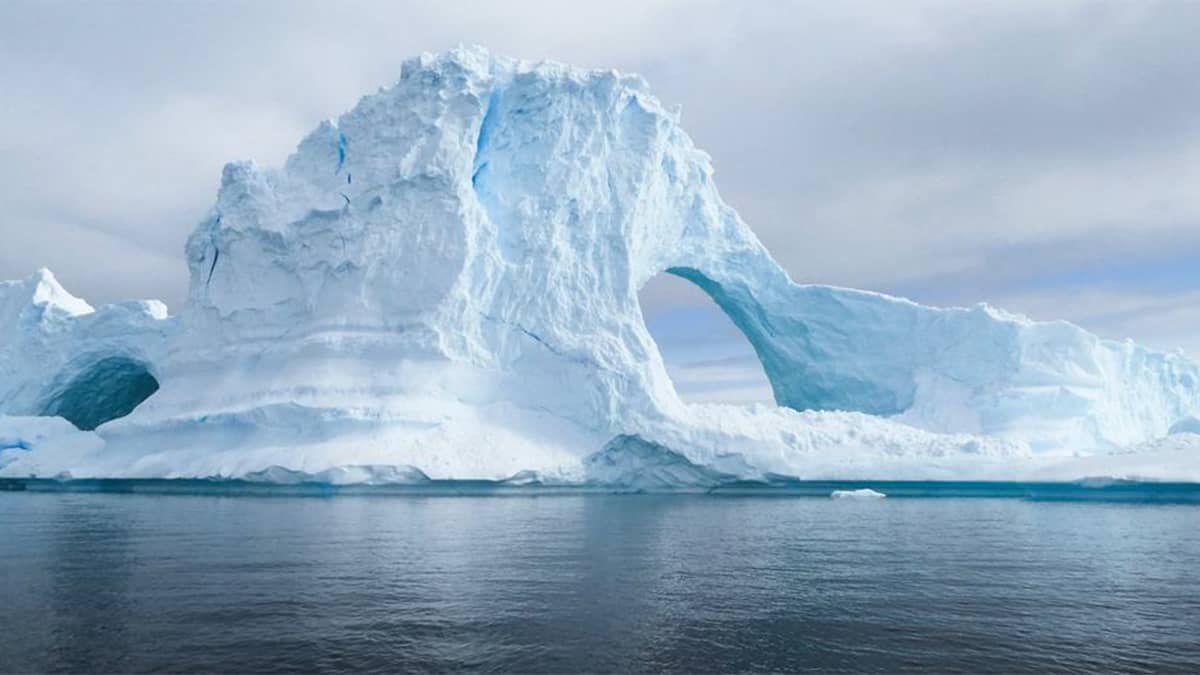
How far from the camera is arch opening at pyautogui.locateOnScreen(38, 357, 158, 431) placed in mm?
26766

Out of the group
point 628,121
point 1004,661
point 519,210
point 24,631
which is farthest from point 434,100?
point 1004,661

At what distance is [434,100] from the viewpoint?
70.2 feet

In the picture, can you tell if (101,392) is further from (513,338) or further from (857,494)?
(857,494)

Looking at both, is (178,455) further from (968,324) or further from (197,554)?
(968,324)

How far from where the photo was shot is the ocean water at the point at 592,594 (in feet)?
20.5

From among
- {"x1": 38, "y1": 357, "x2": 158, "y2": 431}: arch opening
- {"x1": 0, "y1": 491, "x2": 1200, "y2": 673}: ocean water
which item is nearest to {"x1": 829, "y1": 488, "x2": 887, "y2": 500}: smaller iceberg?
{"x1": 0, "y1": 491, "x2": 1200, "y2": 673}: ocean water

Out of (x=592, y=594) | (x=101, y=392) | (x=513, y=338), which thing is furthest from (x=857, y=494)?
(x=101, y=392)

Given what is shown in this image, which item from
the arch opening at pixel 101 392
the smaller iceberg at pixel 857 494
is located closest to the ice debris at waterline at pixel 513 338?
the smaller iceberg at pixel 857 494

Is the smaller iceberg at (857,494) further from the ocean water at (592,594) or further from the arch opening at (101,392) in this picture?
the arch opening at (101,392)

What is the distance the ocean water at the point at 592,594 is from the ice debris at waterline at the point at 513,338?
4.96 m

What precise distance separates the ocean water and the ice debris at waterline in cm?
496

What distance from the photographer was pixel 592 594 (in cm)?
817

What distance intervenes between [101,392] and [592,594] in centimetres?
2652

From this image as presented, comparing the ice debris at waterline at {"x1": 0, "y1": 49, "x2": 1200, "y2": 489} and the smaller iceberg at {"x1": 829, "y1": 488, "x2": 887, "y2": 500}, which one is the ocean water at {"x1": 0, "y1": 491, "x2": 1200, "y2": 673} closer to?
the ice debris at waterline at {"x1": 0, "y1": 49, "x2": 1200, "y2": 489}
